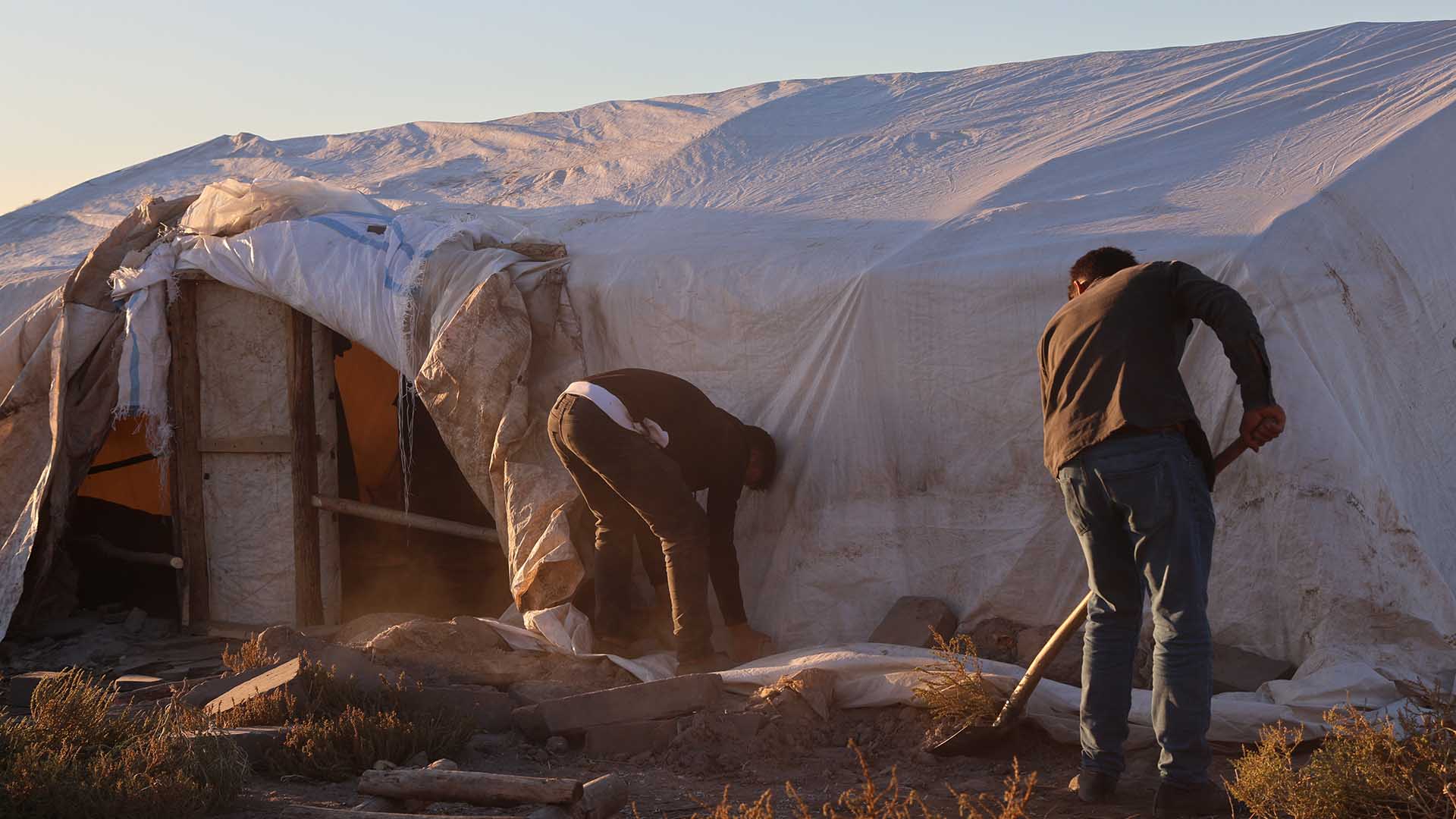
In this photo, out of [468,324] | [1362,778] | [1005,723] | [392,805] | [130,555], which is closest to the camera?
[1362,778]

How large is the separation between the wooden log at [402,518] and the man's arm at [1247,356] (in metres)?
3.80

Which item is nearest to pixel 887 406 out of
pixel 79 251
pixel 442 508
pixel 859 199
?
pixel 859 199

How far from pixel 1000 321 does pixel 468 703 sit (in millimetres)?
2333

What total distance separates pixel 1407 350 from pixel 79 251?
743 centimetres

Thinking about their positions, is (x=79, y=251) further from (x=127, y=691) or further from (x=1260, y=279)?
(x=1260, y=279)

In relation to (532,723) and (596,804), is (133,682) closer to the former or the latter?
(532,723)

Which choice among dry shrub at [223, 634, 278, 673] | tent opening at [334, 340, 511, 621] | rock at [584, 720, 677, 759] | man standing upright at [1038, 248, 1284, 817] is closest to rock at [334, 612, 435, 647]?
tent opening at [334, 340, 511, 621]

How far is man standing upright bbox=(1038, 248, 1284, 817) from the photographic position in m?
3.30

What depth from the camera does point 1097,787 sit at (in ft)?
11.7

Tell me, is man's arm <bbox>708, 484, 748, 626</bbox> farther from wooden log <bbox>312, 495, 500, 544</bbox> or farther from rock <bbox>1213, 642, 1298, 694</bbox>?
rock <bbox>1213, 642, 1298, 694</bbox>

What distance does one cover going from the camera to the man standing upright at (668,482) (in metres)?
4.96

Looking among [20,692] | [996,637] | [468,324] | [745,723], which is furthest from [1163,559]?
[20,692]

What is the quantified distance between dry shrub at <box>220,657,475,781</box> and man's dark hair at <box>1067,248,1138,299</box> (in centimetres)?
235

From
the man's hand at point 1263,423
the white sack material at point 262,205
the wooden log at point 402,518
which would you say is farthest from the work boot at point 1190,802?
the white sack material at point 262,205
